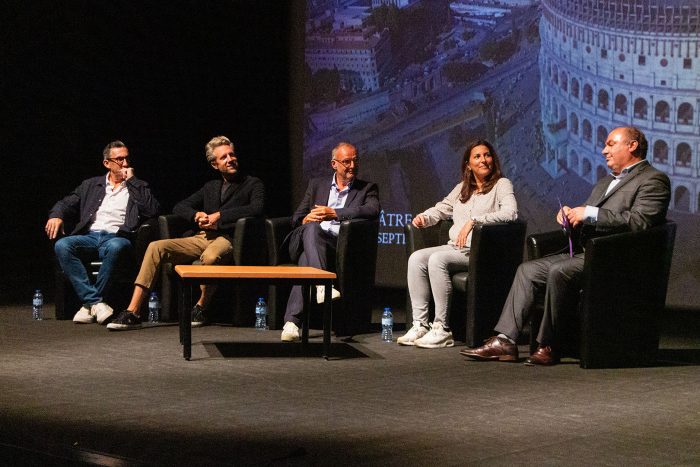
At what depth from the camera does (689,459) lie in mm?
3301

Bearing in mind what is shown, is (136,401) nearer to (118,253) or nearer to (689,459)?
(689,459)

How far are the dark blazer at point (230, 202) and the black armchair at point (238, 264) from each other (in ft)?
0.37

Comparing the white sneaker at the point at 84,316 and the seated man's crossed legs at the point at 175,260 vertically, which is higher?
the seated man's crossed legs at the point at 175,260

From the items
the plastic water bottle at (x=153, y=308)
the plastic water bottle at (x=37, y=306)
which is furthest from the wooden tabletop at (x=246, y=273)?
the plastic water bottle at (x=37, y=306)

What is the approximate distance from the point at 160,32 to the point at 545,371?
5690mm

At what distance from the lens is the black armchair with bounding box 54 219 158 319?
6.86m

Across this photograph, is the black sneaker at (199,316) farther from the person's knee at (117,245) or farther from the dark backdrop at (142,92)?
the dark backdrop at (142,92)

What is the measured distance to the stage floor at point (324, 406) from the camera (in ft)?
11.0

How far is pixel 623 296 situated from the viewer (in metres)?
5.21

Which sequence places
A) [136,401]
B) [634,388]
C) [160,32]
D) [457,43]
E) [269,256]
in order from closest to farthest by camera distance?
[136,401] < [634,388] < [269,256] < [457,43] < [160,32]

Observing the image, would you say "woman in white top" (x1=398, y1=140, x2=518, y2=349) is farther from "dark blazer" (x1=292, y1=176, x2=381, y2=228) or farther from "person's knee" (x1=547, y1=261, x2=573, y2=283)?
"person's knee" (x1=547, y1=261, x2=573, y2=283)

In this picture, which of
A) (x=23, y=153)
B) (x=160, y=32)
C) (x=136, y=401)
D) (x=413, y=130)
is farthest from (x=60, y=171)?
(x=136, y=401)

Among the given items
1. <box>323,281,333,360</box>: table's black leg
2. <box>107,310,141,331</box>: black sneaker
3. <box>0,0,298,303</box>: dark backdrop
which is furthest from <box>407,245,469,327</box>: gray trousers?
<box>0,0,298,303</box>: dark backdrop

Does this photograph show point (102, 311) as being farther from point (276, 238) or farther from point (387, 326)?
point (387, 326)
